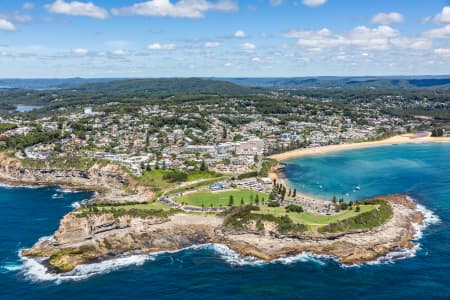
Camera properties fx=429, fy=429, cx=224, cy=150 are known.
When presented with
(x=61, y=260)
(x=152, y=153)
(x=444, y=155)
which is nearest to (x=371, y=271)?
(x=61, y=260)

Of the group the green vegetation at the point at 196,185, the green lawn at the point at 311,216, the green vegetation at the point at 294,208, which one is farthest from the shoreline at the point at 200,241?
the green vegetation at the point at 196,185

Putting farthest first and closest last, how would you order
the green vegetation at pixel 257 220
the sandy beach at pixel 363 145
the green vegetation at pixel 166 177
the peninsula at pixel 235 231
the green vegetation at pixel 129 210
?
the sandy beach at pixel 363 145, the green vegetation at pixel 166 177, the green vegetation at pixel 129 210, the green vegetation at pixel 257 220, the peninsula at pixel 235 231

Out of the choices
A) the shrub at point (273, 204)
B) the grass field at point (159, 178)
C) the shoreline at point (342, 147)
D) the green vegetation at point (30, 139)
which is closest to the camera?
the shrub at point (273, 204)

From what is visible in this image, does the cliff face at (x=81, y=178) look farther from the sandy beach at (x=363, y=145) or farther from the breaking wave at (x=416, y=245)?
the sandy beach at (x=363, y=145)

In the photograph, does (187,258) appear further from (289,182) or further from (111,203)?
(289,182)

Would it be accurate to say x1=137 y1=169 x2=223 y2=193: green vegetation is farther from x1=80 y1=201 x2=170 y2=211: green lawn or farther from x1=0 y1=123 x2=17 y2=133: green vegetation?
x1=0 y1=123 x2=17 y2=133: green vegetation
